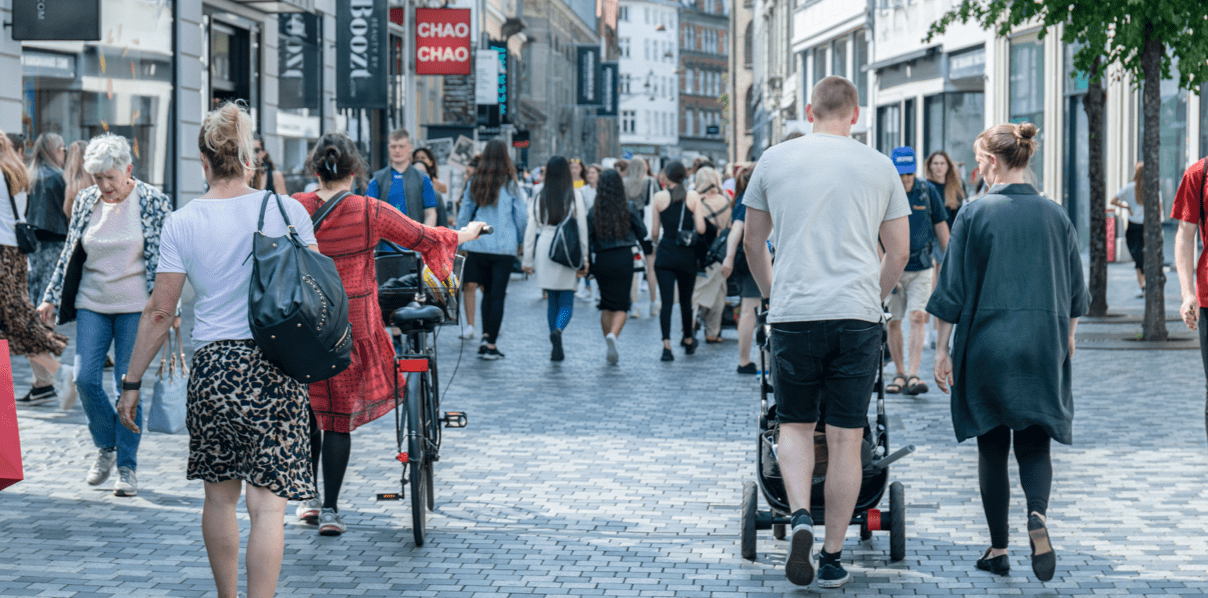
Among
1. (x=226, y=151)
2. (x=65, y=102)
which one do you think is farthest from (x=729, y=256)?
(x=65, y=102)

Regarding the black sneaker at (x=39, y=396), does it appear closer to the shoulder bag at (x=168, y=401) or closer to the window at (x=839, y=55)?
the shoulder bag at (x=168, y=401)

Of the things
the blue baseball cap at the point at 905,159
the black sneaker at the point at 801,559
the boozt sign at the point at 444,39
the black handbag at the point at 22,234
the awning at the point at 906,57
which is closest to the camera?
the black sneaker at the point at 801,559

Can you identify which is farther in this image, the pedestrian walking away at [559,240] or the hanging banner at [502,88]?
the hanging banner at [502,88]

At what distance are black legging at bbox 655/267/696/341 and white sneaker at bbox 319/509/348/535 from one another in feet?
21.8

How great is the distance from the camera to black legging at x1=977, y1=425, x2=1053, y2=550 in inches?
210

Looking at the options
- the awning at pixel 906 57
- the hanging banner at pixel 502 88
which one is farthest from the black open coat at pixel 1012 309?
the hanging banner at pixel 502 88

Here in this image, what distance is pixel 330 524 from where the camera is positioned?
6.01 meters

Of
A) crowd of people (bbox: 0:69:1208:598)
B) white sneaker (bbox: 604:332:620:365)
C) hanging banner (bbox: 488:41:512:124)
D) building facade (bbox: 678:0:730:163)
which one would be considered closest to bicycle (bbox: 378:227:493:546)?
crowd of people (bbox: 0:69:1208:598)

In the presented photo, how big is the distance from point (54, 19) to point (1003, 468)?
11.9 m

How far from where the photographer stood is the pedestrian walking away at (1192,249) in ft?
19.2

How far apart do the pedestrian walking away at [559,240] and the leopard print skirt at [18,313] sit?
170 inches

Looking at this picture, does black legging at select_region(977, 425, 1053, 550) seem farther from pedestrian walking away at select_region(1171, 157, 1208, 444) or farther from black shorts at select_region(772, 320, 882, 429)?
pedestrian walking away at select_region(1171, 157, 1208, 444)

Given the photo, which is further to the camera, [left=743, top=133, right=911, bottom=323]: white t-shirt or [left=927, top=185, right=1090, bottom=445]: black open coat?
[left=927, top=185, right=1090, bottom=445]: black open coat

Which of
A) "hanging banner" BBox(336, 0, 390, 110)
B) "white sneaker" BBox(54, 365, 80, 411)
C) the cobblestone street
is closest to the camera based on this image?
the cobblestone street
